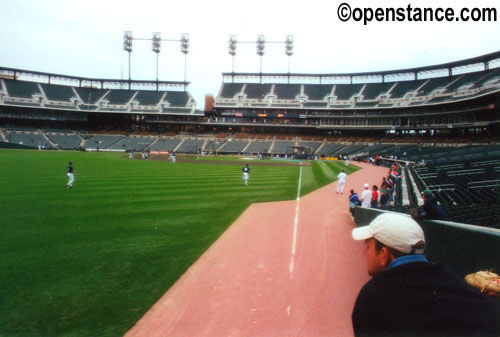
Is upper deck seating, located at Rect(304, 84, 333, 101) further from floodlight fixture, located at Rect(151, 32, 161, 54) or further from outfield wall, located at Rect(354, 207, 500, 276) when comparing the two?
outfield wall, located at Rect(354, 207, 500, 276)

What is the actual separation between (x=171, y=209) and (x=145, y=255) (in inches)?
231

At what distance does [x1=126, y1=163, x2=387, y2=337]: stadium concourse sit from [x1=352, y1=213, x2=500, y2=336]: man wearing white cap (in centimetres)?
398

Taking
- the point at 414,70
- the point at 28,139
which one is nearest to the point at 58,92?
the point at 28,139

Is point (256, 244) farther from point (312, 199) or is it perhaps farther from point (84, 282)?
point (312, 199)

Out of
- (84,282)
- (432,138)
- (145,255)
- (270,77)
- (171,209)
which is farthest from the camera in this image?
(270,77)

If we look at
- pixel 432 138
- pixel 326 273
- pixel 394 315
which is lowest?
pixel 326 273

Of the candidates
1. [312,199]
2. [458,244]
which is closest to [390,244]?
[458,244]

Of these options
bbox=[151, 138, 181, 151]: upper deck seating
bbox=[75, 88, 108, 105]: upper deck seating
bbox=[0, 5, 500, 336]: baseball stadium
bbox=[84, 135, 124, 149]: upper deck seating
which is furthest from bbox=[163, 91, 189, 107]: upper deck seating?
bbox=[0, 5, 500, 336]: baseball stadium

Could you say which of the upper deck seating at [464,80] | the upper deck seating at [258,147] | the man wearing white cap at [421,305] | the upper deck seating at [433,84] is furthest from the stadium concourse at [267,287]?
the upper deck seating at [433,84]

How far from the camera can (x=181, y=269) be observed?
8.05 metres

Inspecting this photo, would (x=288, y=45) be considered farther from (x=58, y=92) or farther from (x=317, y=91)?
(x=58, y=92)

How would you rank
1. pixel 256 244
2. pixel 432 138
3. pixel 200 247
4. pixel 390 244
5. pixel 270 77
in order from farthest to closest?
pixel 270 77 < pixel 432 138 < pixel 256 244 < pixel 200 247 < pixel 390 244

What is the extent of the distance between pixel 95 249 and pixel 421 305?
9170 millimetres

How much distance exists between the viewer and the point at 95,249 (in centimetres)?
906
